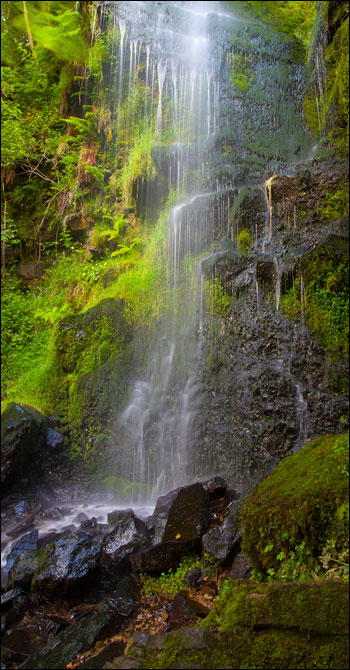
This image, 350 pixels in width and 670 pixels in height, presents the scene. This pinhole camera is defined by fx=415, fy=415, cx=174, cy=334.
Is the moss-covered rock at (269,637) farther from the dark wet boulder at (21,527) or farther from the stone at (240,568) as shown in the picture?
the dark wet boulder at (21,527)

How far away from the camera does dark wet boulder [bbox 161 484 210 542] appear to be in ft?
14.6


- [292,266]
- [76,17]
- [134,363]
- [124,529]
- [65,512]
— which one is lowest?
[65,512]

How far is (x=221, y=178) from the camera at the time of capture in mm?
9914

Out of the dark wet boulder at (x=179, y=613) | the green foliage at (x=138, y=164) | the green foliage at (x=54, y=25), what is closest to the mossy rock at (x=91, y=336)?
the green foliage at (x=138, y=164)

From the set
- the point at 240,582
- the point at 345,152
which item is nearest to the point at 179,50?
the point at 345,152

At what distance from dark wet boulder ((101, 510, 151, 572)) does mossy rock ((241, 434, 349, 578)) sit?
222cm

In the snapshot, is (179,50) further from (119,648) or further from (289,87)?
(119,648)

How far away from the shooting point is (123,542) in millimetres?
5059

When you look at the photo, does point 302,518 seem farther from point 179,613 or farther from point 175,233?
point 175,233

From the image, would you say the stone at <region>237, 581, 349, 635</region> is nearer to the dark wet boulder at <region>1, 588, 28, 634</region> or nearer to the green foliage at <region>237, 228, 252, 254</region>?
the dark wet boulder at <region>1, 588, 28, 634</region>

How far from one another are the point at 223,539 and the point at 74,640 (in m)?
1.53

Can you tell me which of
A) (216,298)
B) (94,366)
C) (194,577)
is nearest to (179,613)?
(194,577)

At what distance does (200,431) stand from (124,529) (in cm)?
255

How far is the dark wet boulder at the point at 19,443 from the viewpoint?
25.0 feet
